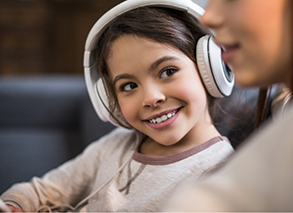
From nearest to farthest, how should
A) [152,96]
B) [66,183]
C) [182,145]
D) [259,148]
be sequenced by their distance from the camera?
[259,148] → [152,96] → [182,145] → [66,183]

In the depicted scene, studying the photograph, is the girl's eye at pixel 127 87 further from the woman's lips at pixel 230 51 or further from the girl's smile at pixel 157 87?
the woman's lips at pixel 230 51

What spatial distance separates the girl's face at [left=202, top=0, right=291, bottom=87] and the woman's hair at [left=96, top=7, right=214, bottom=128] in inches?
14.6

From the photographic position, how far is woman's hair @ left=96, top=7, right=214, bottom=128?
0.79 m

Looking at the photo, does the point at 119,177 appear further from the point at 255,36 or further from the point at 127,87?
the point at 255,36

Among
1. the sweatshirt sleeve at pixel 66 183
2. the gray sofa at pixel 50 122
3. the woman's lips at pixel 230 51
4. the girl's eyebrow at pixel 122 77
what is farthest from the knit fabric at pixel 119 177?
the woman's lips at pixel 230 51

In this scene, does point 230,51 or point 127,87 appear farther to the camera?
point 127,87

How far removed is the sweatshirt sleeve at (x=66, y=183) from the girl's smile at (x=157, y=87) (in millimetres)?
292

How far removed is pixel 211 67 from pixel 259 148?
0.47 metres

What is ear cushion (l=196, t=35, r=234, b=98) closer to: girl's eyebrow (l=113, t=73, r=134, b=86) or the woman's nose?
girl's eyebrow (l=113, t=73, r=134, b=86)

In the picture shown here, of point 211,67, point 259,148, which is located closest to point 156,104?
point 211,67

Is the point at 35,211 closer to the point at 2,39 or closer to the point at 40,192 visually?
the point at 40,192

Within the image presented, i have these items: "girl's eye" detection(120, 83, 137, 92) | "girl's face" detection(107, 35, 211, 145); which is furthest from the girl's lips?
"girl's eye" detection(120, 83, 137, 92)

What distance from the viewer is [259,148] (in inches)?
12.1

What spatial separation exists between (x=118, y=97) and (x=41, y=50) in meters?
2.39
